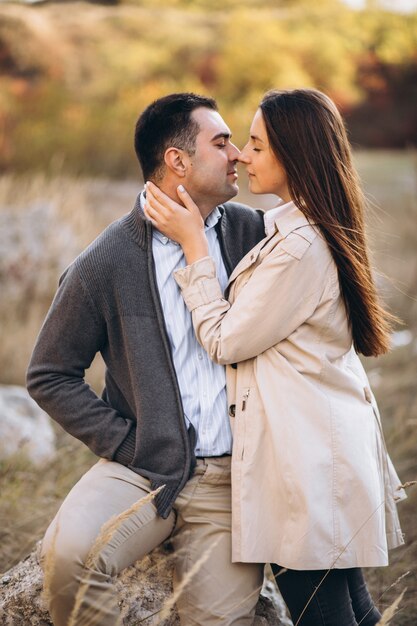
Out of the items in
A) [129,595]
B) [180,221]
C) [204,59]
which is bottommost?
[129,595]

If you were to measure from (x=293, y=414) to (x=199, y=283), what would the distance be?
53 centimetres

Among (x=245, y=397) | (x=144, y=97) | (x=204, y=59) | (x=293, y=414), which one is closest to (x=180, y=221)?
(x=245, y=397)

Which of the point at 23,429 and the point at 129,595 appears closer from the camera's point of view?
the point at 129,595

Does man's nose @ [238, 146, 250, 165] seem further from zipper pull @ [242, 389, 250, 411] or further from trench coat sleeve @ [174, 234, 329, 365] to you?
zipper pull @ [242, 389, 250, 411]

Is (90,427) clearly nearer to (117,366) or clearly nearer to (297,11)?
(117,366)

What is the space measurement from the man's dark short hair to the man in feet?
0.12

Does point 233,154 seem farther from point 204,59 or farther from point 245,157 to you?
point 204,59

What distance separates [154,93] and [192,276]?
1352 centimetres

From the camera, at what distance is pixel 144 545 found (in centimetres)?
262

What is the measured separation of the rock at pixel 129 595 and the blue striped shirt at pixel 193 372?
427mm

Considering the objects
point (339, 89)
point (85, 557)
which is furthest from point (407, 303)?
point (339, 89)

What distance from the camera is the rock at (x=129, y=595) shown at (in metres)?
2.61

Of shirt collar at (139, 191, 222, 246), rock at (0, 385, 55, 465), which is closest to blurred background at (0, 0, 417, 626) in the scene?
rock at (0, 385, 55, 465)

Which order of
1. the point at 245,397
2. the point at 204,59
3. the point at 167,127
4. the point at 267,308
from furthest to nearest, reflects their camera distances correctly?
the point at 204,59 → the point at 167,127 → the point at 245,397 → the point at 267,308
